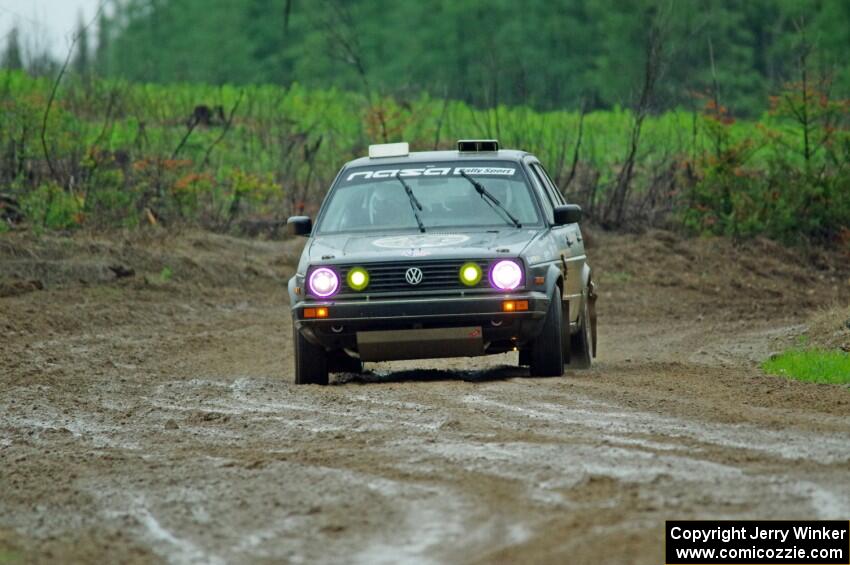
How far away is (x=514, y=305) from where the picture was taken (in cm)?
1075

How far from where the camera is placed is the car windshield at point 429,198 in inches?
471

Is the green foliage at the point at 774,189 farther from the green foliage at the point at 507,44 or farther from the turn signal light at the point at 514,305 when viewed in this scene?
the green foliage at the point at 507,44

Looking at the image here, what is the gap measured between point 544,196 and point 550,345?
175 centimetres

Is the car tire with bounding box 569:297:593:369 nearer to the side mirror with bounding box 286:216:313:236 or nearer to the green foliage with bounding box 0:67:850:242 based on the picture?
the side mirror with bounding box 286:216:313:236

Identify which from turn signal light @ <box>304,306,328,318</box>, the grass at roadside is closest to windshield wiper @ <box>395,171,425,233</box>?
turn signal light @ <box>304,306,328,318</box>

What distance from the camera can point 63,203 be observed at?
2258cm

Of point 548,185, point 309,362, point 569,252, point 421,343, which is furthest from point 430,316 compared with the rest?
point 548,185

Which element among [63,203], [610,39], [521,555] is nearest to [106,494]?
[521,555]

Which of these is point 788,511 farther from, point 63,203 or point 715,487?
point 63,203

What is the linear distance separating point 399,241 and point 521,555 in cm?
606

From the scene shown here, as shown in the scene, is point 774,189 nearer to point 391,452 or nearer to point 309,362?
point 309,362

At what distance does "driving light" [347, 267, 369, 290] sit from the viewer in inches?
426

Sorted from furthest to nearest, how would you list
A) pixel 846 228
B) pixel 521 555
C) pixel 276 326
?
pixel 846 228 < pixel 276 326 < pixel 521 555

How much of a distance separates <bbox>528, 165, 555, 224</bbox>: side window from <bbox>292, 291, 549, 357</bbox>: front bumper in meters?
1.39
